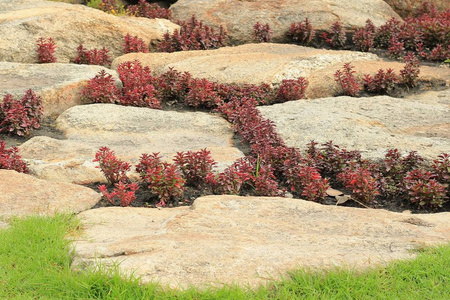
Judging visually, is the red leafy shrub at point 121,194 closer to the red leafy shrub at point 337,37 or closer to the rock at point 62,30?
the rock at point 62,30

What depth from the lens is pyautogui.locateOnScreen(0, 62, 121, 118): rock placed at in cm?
909

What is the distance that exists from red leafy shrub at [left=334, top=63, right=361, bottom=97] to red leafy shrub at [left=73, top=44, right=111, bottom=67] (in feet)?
14.8

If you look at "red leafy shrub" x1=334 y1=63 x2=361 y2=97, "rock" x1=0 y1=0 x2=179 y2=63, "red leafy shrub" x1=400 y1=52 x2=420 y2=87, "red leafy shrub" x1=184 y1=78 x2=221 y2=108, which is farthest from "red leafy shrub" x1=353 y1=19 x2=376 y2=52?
"rock" x1=0 y1=0 x2=179 y2=63

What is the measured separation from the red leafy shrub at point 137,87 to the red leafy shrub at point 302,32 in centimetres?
398

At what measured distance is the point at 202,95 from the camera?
9438 millimetres

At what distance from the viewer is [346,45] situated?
12367 millimetres

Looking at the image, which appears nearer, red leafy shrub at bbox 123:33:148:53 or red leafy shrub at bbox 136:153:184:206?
red leafy shrub at bbox 136:153:184:206

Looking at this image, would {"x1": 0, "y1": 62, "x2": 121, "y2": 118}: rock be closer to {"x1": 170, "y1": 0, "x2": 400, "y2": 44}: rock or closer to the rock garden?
the rock garden

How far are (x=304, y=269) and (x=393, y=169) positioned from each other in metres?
2.84

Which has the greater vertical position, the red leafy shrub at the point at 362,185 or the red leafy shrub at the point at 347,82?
the red leafy shrub at the point at 347,82

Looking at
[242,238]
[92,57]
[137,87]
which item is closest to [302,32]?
[92,57]

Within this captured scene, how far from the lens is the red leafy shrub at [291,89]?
959 centimetres

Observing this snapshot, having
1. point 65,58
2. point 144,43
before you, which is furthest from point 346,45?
point 65,58

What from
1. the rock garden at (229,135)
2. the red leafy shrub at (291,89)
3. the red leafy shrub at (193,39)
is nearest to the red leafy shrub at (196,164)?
the rock garden at (229,135)
